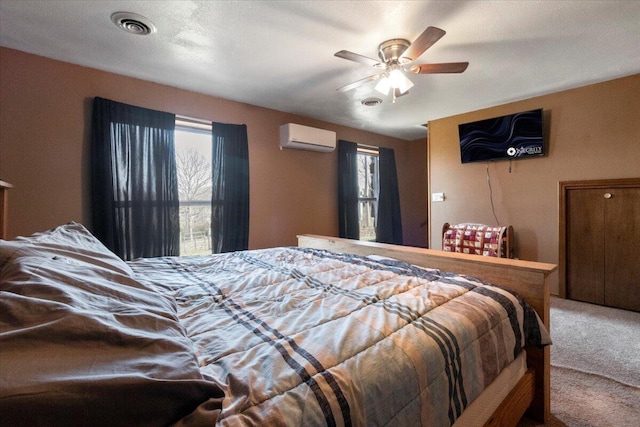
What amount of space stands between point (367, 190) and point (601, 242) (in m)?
3.05

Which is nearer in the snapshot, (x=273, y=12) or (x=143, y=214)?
(x=273, y=12)

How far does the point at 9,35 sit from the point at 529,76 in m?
4.49

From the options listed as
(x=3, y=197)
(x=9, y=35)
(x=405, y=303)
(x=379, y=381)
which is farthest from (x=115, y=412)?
(x=9, y=35)

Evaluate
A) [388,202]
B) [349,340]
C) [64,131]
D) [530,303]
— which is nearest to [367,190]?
[388,202]

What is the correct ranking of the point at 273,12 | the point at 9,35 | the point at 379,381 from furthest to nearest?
the point at 9,35
the point at 273,12
the point at 379,381

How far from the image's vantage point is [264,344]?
0.88 metres

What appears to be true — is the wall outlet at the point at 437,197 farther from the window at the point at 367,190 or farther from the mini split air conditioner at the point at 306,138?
the mini split air conditioner at the point at 306,138

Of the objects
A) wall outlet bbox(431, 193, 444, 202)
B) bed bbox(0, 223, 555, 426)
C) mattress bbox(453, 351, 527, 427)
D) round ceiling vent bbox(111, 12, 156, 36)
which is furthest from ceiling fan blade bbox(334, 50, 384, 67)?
wall outlet bbox(431, 193, 444, 202)

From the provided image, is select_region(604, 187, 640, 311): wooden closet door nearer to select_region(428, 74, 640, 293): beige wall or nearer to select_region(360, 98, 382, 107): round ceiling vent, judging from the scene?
select_region(428, 74, 640, 293): beige wall

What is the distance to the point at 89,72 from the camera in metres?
2.68

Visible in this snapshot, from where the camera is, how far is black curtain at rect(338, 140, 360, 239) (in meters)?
4.54

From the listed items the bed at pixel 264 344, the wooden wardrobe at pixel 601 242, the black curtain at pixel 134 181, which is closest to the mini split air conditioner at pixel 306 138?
the black curtain at pixel 134 181

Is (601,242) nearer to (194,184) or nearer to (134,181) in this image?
A: (194,184)

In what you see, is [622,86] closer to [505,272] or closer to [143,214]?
[505,272]
